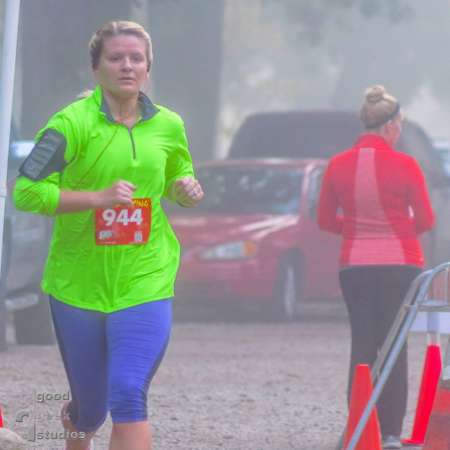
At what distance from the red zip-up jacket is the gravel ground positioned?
957 mm

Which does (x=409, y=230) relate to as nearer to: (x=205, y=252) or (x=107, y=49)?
(x=107, y=49)

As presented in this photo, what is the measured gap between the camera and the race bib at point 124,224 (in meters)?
6.23

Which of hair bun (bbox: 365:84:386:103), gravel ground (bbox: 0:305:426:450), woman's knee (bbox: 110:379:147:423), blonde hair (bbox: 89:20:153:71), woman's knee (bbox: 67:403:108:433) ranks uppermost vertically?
blonde hair (bbox: 89:20:153:71)

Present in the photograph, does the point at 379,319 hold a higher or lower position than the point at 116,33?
lower

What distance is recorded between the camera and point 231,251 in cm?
1716

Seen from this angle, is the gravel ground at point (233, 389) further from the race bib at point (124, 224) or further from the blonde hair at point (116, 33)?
the blonde hair at point (116, 33)

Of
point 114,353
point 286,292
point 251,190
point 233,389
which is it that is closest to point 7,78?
point 114,353

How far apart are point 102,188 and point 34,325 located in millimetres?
8229

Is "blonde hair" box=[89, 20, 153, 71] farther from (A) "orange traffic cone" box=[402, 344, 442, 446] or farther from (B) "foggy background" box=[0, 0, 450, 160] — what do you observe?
(B) "foggy background" box=[0, 0, 450, 160]

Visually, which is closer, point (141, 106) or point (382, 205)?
point (141, 106)

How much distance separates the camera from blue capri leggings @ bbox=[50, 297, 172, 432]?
6086mm

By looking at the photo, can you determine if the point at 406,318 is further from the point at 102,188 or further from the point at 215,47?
the point at 215,47

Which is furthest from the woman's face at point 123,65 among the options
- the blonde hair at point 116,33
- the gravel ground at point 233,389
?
the gravel ground at point 233,389

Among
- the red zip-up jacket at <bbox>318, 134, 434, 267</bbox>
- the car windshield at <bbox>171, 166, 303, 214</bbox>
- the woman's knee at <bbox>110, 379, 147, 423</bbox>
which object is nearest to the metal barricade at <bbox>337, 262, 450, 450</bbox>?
the red zip-up jacket at <bbox>318, 134, 434, 267</bbox>
